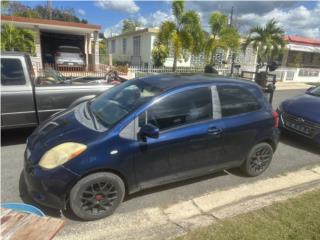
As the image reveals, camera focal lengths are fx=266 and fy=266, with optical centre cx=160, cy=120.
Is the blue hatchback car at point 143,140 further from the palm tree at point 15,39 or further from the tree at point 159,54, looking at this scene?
the tree at point 159,54

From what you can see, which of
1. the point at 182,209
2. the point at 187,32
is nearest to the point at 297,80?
the point at 187,32

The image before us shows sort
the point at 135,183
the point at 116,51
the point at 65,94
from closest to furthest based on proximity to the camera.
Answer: the point at 135,183, the point at 65,94, the point at 116,51

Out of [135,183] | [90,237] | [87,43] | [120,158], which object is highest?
[87,43]

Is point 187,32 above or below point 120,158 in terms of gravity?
above

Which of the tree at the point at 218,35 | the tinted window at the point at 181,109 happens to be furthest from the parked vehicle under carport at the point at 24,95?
the tree at the point at 218,35

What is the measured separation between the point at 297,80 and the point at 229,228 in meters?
19.6

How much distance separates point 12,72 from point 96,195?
10.3 ft

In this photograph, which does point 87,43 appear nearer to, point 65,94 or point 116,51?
point 116,51

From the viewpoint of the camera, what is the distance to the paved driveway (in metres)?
3.43

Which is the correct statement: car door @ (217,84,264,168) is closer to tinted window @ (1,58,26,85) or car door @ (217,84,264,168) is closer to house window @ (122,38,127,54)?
tinted window @ (1,58,26,85)

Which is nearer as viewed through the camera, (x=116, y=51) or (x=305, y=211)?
(x=305, y=211)

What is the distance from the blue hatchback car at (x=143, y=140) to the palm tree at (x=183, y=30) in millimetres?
12742

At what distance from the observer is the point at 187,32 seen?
1596 centimetres

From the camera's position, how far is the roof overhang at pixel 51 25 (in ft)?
49.8
